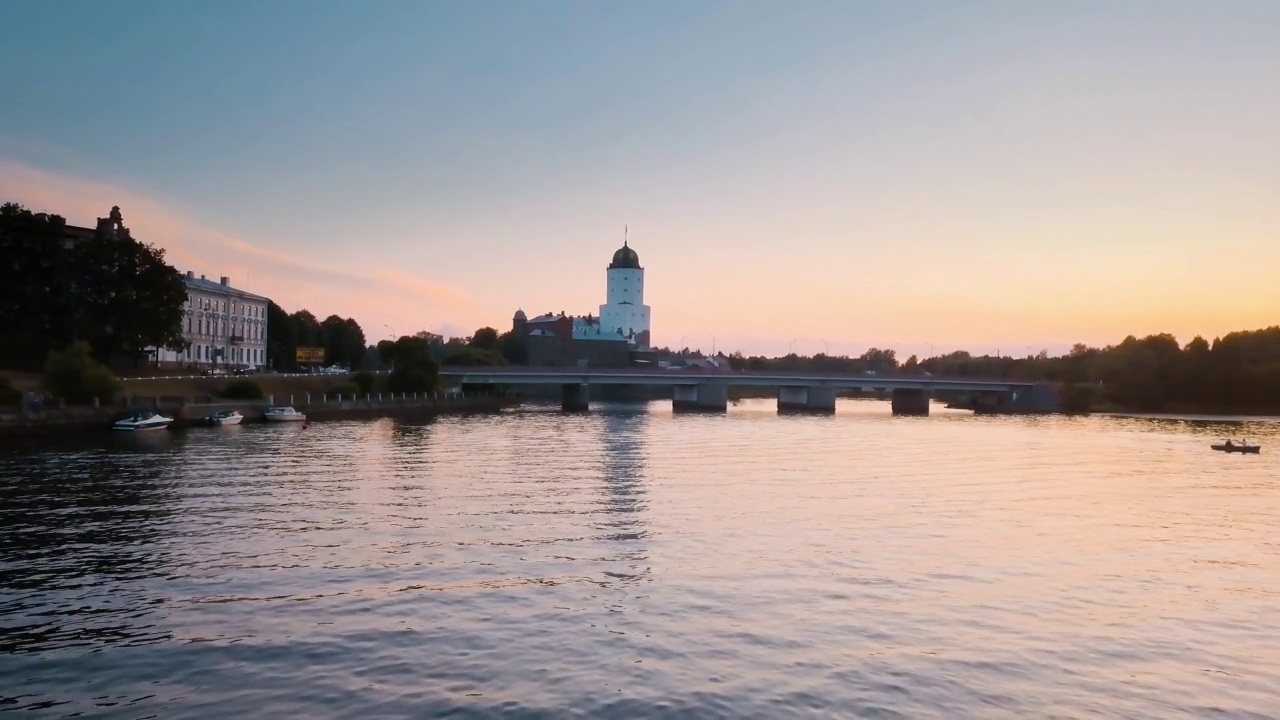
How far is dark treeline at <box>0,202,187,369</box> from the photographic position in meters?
80.5

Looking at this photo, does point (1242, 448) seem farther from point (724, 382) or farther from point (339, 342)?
point (339, 342)

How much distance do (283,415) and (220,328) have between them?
45.9m

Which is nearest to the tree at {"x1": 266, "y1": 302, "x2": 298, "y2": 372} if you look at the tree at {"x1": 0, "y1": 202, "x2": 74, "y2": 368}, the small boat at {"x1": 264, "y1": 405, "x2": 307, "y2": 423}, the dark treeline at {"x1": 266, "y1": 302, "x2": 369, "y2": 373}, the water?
the dark treeline at {"x1": 266, "y1": 302, "x2": 369, "y2": 373}

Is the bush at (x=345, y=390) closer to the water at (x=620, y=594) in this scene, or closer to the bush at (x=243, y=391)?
the bush at (x=243, y=391)

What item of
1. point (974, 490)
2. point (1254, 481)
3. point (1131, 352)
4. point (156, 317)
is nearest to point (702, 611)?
point (974, 490)

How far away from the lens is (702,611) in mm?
20250

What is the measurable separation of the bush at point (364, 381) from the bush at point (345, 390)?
137 inches

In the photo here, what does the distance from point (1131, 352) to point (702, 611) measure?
453 ft

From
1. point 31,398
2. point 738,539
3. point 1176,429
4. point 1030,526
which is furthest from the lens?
point 1176,429

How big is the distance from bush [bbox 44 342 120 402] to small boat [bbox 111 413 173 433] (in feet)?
13.0

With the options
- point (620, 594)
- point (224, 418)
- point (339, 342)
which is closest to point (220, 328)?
point (339, 342)

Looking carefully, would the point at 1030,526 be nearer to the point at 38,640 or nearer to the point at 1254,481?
the point at 1254,481

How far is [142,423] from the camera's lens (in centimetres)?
6325

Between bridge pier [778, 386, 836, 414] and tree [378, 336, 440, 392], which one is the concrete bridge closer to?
bridge pier [778, 386, 836, 414]
